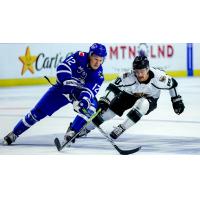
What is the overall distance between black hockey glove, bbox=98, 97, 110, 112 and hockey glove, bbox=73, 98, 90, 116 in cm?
13

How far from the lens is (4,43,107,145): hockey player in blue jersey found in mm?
4445

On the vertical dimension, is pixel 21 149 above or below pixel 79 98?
below

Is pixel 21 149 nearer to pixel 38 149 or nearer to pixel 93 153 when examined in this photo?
pixel 38 149

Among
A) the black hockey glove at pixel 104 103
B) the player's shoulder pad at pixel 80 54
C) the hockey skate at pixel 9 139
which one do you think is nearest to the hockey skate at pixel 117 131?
the black hockey glove at pixel 104 103

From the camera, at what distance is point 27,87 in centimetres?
509

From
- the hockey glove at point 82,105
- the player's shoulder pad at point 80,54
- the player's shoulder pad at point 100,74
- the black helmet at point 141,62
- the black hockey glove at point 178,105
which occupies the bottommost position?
the black hockey glove at point 178,105

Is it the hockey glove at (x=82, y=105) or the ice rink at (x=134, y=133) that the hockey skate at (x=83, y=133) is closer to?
the ice rink at (x=134, y=133)

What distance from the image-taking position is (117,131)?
180 inches

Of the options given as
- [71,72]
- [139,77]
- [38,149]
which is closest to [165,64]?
[139,77]

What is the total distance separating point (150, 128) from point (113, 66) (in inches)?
17.8

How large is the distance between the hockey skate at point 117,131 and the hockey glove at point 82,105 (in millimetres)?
231

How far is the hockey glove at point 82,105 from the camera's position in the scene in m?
4.42

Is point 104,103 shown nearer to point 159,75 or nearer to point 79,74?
point 79,74

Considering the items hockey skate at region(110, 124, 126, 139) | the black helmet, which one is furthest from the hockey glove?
the black helmet
